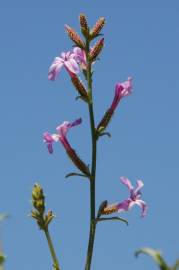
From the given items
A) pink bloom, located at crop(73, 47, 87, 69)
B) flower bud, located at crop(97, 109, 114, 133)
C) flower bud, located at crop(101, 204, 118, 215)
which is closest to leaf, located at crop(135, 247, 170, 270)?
flower bud, located at crop(97, 109, 114, 133)

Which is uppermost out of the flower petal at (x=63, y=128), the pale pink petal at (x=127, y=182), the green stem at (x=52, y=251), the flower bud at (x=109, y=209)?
the flower petal at (x=63, y=128)

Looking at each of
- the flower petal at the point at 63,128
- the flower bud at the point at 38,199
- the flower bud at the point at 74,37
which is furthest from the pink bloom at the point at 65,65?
the flower bud at the point at 38,199

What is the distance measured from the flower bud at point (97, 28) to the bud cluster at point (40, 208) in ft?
4.64

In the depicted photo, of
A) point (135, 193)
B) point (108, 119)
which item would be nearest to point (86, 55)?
point (108, 119)

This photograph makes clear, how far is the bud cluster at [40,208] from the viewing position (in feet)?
9.02

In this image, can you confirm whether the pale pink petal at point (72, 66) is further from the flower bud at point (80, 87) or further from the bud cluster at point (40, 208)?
the bud cluster at point (40, 208)

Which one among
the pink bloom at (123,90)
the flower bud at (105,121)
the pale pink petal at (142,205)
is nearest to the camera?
the flower bud at (105,121)

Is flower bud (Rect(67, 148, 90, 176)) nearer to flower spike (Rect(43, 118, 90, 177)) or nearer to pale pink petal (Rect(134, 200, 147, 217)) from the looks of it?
flower spike (Rect(43, 118, 90, 177))

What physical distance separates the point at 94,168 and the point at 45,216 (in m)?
0.47

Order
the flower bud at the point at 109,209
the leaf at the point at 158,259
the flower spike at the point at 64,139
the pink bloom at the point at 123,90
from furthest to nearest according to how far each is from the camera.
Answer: the pink bloom at the point at 123,90
the flower spike at the point at 64,139
the flower bud at the point at 109,209
the leaf at the point at 158,259

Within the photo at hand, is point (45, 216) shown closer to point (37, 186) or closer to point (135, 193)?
point (37, 186)

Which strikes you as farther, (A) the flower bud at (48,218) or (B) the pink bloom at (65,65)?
(B) the pink bloom at (65,65)

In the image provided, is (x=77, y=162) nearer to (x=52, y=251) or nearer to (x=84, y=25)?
(x=84, y=25)

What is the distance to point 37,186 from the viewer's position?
2.81 meters
